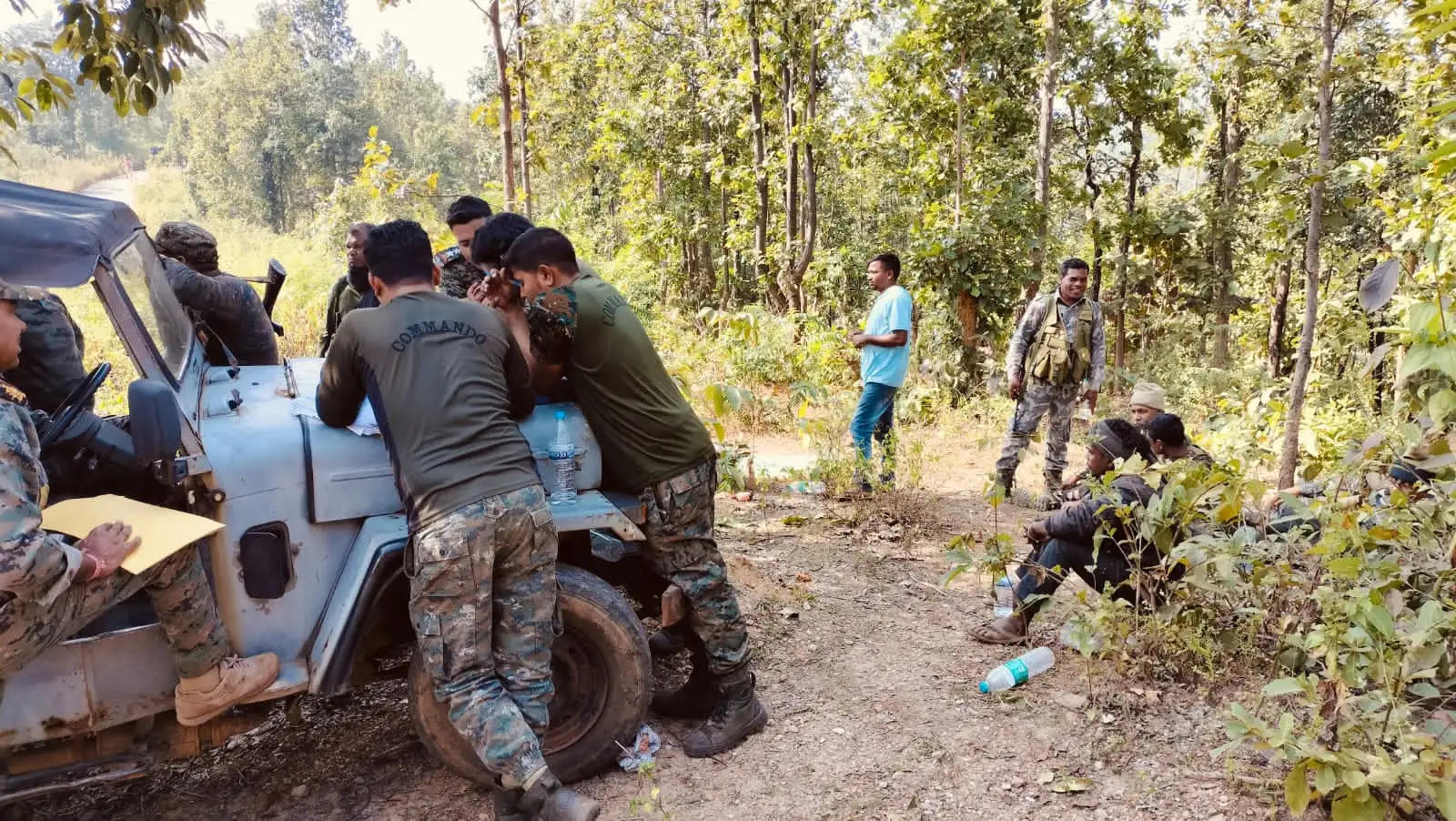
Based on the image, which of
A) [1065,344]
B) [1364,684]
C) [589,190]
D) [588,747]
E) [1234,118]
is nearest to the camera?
[1364,684]

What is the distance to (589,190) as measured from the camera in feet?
78.1

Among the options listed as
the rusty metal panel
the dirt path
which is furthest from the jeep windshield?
the dirt path

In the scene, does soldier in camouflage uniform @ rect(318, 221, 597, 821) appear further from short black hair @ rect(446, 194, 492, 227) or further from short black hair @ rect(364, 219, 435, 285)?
short black hair @ rect(446, 194, 492, 227)

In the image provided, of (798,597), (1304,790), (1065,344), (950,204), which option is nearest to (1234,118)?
(950,204)

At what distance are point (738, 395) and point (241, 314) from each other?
2544 millimetres

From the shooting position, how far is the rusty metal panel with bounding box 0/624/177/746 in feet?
7.97

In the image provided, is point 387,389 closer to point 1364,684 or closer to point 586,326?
point 586,326

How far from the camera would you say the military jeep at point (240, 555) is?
8.09ft

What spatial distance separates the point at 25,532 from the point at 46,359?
3.56 ft

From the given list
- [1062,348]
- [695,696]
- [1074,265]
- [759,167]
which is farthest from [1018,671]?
[759,167]

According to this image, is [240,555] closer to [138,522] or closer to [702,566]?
[138,522]

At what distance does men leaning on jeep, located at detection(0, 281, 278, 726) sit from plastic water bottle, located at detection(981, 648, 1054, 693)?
2609 millimetres

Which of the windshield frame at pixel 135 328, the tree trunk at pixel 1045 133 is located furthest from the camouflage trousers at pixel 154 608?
the tree trunk at pixel 1045 133

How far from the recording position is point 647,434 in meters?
3.13
